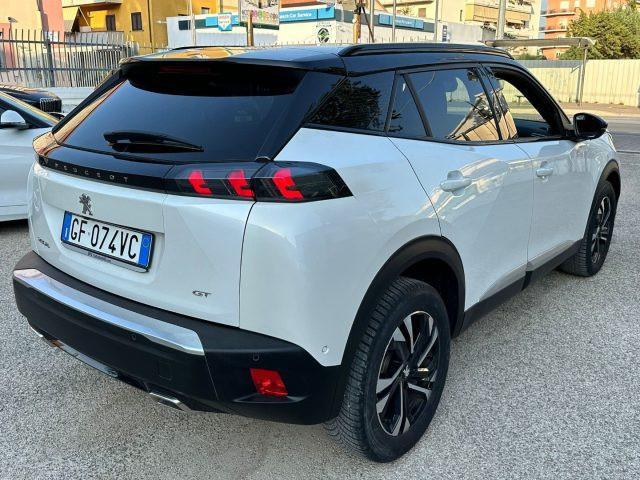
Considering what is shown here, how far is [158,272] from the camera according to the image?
6.88 feet

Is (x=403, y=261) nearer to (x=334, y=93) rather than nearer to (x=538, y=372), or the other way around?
(x=334, y=93)

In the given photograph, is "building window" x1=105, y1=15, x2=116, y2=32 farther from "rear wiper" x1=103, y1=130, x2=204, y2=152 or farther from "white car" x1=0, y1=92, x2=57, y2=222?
"rear wiper" x1=103, y1=130, x2=204, y2=152

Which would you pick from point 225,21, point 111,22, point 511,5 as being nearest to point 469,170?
point 225,21

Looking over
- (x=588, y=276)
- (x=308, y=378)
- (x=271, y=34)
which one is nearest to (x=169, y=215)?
(x=308, y=378)

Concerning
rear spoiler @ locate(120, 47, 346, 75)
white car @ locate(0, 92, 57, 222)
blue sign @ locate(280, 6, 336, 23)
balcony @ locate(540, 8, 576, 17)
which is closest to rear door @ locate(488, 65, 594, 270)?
rear spoiler @ locate(120, 47, 346, 75)

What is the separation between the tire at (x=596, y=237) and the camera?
14.3ft

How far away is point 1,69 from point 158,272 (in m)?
13.4

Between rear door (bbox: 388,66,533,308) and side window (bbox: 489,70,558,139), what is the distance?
0.54ft

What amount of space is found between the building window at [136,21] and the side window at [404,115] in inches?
2168

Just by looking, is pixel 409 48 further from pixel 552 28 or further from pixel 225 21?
pixel 552 28

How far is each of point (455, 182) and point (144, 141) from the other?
1.27 meters

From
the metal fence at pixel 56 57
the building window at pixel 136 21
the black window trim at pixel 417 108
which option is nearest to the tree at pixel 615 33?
the building window at pixel 136 21

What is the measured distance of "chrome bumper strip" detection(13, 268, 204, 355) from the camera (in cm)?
199

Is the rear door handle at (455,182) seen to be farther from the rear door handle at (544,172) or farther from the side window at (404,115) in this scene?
the rear door handle at (544,172)
